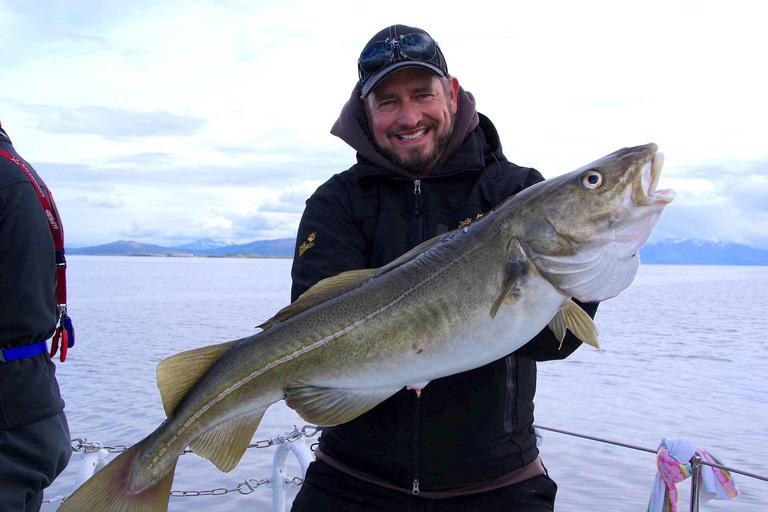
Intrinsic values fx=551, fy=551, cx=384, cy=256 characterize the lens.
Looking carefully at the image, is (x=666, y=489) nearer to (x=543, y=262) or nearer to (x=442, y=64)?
(x=543, y=262)

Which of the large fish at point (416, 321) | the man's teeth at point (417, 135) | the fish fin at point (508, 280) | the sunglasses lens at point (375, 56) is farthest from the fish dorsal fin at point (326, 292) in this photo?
the sunglasses lens at point (375, 56)

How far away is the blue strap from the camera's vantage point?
299cm

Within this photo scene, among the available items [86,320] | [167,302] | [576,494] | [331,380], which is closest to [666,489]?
[331,380]

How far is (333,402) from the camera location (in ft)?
8.75

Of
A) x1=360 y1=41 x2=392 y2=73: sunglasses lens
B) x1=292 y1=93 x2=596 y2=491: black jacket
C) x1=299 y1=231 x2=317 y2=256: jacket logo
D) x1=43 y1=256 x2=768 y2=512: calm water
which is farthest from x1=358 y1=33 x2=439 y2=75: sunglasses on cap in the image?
x1=43 y1=256 x2=768 y2=512: calm water

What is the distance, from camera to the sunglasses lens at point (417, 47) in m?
3.33

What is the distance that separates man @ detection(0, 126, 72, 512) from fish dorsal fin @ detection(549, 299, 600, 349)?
2.79m

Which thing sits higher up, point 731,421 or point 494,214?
point 494,214

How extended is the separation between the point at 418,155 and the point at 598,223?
1.28 metres

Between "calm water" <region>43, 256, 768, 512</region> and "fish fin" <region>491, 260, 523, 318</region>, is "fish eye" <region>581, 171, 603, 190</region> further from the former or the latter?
"calm water" <region>43, 256, 768, 512</region>

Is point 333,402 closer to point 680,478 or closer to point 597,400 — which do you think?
point 680,478

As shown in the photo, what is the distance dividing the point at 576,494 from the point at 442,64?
6.22 m

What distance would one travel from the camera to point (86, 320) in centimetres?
2264

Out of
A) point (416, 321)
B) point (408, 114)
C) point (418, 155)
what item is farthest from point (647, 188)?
point (408, 114)
